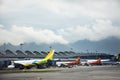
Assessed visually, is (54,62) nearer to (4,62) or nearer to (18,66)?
(4,62)

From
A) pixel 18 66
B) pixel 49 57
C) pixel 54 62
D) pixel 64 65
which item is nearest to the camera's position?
pixel 18 66

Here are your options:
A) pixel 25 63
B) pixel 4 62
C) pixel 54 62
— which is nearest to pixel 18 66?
pixel 25 63

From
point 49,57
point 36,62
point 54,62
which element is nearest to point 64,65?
point 54,62

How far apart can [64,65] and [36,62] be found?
4669 cm

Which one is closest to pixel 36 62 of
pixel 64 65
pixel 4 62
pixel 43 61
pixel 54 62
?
pixel 43 61

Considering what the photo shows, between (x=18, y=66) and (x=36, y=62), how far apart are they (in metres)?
8.96

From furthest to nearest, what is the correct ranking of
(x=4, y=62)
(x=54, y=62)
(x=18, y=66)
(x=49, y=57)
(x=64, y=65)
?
(x=54, y=62) → (x=64, y=65) → (x=4, y=62) → (x=49, y=57) → (x=18, y=66)

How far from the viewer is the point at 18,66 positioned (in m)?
121

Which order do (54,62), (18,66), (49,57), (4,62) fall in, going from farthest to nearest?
(54,62), (4,62), (49,57), (18,66)

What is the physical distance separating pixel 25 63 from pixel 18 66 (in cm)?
366

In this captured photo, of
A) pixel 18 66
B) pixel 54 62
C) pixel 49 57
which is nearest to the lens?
pixel 18 66

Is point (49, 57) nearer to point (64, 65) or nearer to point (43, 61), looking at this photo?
point (43, 61)

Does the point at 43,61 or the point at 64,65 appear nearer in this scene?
the point at 43,61

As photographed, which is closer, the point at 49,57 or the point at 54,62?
the point at 49,57
